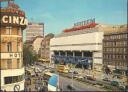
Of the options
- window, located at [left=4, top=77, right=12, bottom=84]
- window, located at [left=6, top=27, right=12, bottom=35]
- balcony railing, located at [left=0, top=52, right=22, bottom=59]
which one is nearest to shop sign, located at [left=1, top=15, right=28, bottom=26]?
window, located at [left=6, top=27, right=12, bottom=35]

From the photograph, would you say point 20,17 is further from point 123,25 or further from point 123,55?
point 123,25

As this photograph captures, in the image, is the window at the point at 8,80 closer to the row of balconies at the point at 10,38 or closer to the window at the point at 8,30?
the row of balconies at the point at 10,38

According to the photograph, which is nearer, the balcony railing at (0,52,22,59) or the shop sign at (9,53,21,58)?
the balcony railing at (0,52,22,59)

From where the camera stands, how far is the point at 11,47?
6519 cm

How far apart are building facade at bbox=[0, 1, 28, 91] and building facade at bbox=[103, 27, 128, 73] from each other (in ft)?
202

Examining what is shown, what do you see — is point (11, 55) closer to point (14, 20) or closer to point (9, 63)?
point (9, 63)

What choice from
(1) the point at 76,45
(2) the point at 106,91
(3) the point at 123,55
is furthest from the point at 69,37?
(2) the point at 106,91

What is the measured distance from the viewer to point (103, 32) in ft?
450

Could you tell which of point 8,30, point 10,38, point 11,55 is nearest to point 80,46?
point 10,38

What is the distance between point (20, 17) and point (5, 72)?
12729mm

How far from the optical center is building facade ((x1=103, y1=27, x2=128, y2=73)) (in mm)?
118750

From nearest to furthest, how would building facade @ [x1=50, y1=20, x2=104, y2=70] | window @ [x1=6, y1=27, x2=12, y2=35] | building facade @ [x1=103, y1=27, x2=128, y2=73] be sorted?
1. window @ [x1=6, y1=27, x2=12, y2=35]
2. building facade @ [x1=103, y1=27, x2=128, y2=73]
3. building facade @ [x1=50, y1=20, x2=104, y2=70]

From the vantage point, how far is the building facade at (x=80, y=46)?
138 m

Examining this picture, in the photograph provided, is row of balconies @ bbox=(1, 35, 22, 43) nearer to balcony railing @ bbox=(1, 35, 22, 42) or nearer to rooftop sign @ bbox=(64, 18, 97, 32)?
balcony railing @ bbox=(1, 35, 22, 42)
